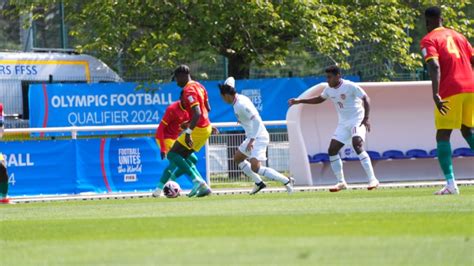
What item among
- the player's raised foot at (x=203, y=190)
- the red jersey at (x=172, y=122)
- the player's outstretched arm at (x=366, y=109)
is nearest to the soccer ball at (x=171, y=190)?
the player's raised foot at (x=203, y=190)

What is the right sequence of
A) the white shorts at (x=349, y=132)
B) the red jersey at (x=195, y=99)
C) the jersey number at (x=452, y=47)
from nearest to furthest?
the jersey number at (x=452, y=47)
the red jersey at (x=195, y=99)
the white shorts at (x=349, y=132)

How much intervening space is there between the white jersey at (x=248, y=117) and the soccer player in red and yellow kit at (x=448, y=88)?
380 cm

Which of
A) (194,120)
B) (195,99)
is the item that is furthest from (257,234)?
(195,99)

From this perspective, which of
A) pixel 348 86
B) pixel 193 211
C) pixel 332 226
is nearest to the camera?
pixel 332 226

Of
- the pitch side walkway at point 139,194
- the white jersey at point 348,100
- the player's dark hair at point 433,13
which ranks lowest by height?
the pitch side walkway at point 139,194

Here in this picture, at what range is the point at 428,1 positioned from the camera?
28.5 metres

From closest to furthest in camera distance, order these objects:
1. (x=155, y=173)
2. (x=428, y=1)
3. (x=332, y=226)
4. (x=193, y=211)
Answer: (x=332, y=226)
(x=193, y=211)
(x=155, y=173)
(x=428, y=1)

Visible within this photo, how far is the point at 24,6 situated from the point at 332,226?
65.9 feet

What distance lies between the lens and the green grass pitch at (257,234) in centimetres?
793

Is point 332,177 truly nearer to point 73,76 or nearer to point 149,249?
point 73,76

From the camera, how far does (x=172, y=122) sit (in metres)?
19.1

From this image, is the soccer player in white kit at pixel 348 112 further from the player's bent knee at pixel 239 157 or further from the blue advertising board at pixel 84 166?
the blue advertising board at pixel 84 166

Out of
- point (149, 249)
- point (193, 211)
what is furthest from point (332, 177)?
point (149, 249)

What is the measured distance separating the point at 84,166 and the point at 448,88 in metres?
9.24
